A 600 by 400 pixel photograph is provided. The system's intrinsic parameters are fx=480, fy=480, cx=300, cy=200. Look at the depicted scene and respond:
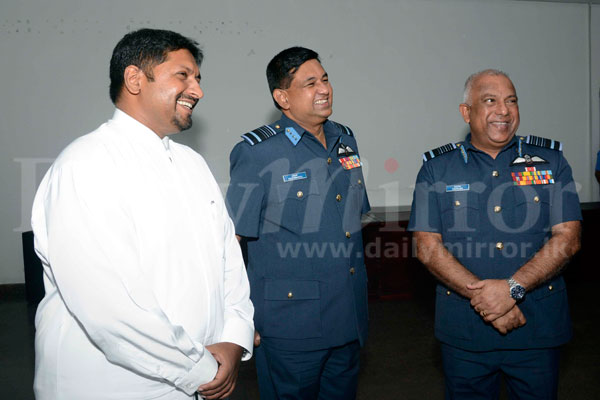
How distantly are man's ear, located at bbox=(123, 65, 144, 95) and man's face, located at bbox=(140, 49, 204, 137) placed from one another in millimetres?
13

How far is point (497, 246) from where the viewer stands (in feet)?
5.83

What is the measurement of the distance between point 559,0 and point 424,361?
13.8 feet

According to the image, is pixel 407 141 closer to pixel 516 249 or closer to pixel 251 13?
pixel 251 13

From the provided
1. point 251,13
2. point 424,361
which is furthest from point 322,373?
point 251,13

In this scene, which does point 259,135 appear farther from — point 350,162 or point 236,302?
point 236,302

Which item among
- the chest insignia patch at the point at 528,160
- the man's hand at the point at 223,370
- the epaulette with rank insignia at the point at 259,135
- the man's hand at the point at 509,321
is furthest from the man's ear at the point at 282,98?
the man's hand at the point at 509,321

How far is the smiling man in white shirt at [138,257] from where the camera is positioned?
1070 mm

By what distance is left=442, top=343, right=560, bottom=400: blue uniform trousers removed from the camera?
5.57ft

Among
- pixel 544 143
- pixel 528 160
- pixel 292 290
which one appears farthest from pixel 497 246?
pixel 292 290

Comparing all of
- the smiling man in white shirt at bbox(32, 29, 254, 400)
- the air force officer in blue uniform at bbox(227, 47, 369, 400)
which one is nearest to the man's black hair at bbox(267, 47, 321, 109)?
the air force officer in blue uniform at bbox(227, 47, 369, 400)

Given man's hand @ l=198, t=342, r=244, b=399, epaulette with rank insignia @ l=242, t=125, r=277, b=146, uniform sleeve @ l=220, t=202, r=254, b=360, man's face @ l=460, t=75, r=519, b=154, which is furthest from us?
epaulette with rank insignia @ l=242, t=125, r=277, b=146

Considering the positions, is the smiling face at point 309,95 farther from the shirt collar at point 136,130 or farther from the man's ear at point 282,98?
the shirt collar at point 136,130

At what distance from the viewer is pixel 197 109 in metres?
4.60

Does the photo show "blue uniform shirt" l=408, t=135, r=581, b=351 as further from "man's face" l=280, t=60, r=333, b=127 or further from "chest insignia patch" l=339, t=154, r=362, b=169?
"man's face" l=280, t=60, r=333, b=127
